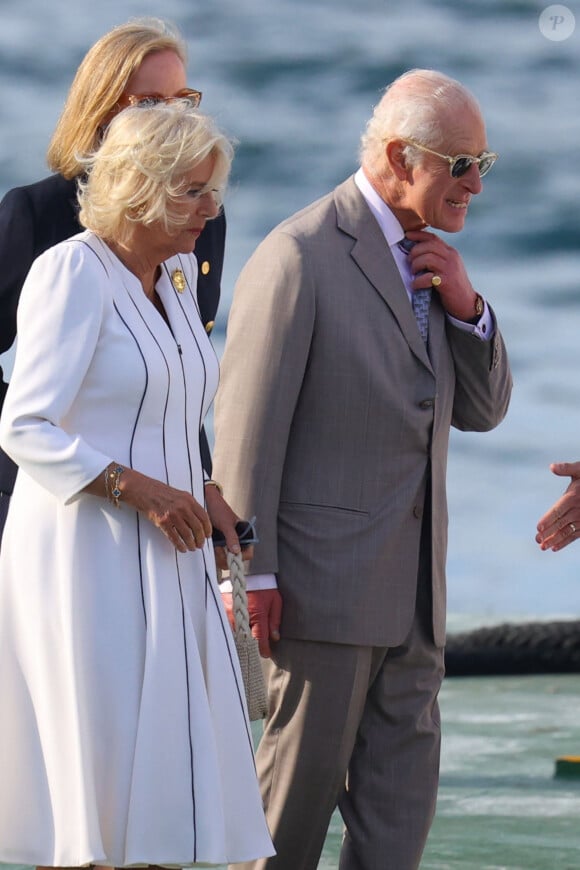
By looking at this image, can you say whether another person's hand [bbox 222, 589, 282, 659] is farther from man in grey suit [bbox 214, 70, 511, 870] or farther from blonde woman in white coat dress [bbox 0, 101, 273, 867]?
blonde woman in white coat dress [bbox 0, 101, 273, 867]

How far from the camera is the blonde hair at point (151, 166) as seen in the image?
2.43 meters

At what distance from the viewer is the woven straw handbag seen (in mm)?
2660

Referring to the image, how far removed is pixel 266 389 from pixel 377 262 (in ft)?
1.02

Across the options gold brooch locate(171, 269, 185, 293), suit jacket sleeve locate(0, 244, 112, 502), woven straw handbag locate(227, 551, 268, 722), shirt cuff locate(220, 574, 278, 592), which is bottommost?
woven straw handbag locate(227, 551, 268, 722)

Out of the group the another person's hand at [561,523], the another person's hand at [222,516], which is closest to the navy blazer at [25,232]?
the another person's hand at [222,516]

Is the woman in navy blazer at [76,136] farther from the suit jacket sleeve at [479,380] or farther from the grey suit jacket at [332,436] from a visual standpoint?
the suit jacket sleeve at [479,380]

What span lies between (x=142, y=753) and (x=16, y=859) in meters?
0.22

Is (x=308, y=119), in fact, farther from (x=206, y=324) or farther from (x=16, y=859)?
(x=16, y=859)

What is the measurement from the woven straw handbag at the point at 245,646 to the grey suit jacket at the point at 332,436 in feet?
0.83

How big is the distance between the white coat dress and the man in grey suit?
0.51 meters

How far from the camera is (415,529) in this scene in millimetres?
3035

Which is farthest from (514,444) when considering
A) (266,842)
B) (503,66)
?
(266,842)

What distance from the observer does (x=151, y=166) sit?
7.97 feet

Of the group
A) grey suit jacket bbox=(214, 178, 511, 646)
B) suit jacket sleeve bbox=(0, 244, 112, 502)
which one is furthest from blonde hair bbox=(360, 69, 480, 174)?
suit jacket sleeve bbox=(0, 244, 112, 502)
